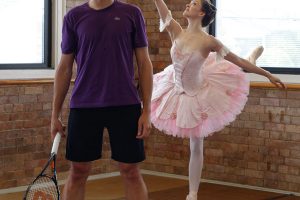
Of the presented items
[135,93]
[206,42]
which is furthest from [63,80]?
[206,42]

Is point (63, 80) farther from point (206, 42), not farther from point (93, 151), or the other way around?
point (206, 42)

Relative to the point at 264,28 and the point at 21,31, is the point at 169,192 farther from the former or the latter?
the point at 21,31

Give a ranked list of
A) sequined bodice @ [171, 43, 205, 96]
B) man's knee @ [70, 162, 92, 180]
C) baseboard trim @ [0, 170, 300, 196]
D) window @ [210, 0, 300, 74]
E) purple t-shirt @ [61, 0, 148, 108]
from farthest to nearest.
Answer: window @ [210, 0, 300, 74] < baseboard trim @ [0, 170, 300, 196] < sequined bodice @ [171, 43, 205, 96] < man's knee @ [70, 162, 92, 180] < purple t-shirt @ [61, 0, 148, 108]

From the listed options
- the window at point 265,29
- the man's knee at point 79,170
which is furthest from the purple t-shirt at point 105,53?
the window at point 265,29

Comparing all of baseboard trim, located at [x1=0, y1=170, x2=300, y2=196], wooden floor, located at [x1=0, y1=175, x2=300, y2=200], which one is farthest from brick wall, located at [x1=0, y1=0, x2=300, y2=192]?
wooden floor, located at [x1=0, y1=175, x2=300, y2=200]

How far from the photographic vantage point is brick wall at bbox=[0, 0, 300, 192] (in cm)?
555

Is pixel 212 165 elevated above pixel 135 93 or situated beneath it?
situated beneath

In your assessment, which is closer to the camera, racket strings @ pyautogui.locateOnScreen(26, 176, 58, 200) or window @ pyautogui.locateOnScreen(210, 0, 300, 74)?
racket strings @ pyautogui.locateOnScreen(26, 176, 58, 200)

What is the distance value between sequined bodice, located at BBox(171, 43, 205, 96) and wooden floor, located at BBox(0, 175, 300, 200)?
3.35 feet

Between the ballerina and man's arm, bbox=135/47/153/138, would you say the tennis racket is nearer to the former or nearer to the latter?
man's arm, bbox=135/47/153/138

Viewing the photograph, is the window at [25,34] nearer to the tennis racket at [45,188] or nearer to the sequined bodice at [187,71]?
the sequined bodice at [187,71]

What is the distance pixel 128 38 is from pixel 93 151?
59 cm

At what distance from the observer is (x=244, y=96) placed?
4980 millimetres

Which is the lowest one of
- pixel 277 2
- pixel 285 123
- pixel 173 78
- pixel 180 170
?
pixel 180 170
